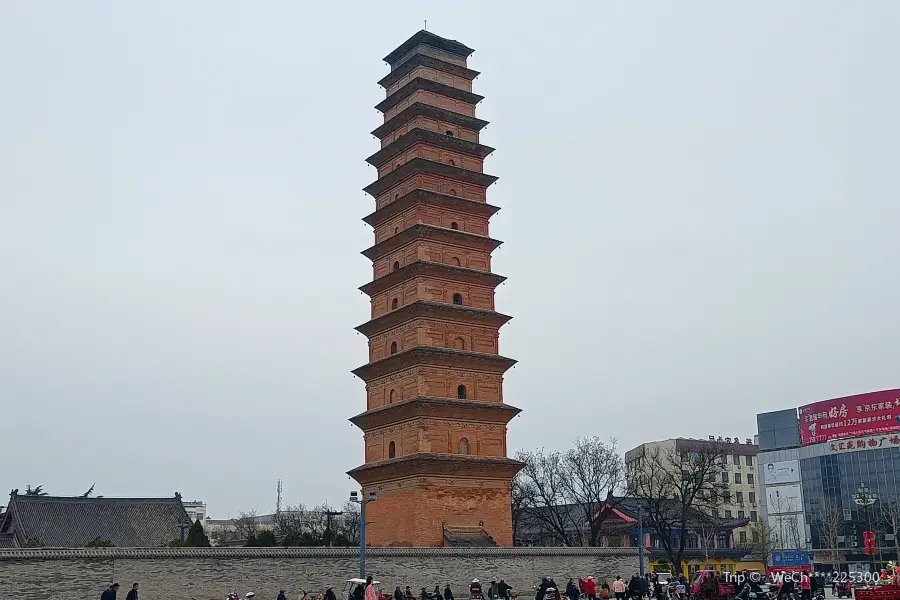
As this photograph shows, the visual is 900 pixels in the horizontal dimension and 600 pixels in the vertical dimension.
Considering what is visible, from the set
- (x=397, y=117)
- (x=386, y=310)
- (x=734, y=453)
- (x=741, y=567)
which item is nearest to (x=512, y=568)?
(x=386, y=310)

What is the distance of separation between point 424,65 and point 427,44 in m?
1.19

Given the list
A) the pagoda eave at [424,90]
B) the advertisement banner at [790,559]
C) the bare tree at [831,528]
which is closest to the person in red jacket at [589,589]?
the advertisement banner at [790,559]

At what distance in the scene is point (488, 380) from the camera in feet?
127

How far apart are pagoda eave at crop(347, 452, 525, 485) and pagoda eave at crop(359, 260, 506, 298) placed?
767 centimetres

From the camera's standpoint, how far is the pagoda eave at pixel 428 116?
4100cm

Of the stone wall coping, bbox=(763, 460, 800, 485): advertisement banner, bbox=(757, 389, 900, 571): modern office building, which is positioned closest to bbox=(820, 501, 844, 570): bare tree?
bbox=(757, 389, 900, 571): modern office building

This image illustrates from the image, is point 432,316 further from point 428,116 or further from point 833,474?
point 833,474

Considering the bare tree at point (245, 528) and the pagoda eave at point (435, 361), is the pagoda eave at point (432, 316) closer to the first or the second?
the pagoda eave at point (435, 361)

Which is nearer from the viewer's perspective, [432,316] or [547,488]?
[432,316]

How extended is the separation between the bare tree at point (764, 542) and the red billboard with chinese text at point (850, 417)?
28.6 feet

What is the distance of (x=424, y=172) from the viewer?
40375 mm

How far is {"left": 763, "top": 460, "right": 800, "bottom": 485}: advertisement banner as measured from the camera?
78812mm

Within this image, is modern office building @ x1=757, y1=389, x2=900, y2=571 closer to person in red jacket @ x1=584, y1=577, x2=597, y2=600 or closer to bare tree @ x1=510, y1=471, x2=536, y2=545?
bare tree @ x1=510, y1=471, x2=536, y2=545

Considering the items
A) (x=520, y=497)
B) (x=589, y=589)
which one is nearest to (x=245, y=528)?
(x=520, y=497)
